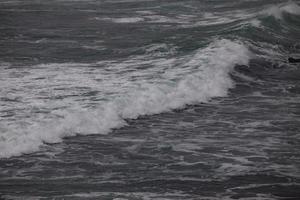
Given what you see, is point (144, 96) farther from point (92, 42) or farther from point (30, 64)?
point (92, 42)

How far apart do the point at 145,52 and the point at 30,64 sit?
3.93 m

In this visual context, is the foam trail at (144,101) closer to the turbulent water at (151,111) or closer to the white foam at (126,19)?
the turbulent water at (151,111)

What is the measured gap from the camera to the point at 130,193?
923 cm

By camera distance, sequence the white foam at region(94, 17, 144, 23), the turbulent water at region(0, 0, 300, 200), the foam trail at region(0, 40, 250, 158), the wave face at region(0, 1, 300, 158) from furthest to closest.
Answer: the white foam at region(94, 17, 144, 23), the wave face at region(0, 1, 300, 158), the foam trail at region(0, 40, 250, 158), the turbulent water at region(0, 0, 300, 200)

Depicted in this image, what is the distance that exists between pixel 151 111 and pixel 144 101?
15.8 inches

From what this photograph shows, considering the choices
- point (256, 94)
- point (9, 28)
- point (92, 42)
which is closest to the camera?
point (256, 94)

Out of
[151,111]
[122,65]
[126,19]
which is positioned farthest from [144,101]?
[126,19]

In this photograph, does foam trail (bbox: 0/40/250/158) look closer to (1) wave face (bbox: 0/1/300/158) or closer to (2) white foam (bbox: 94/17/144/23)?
(1) wave face (bbox: 0/1/300/158)

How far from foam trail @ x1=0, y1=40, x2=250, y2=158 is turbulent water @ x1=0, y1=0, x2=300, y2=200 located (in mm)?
30

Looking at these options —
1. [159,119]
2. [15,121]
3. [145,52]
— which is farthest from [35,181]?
[145,52]

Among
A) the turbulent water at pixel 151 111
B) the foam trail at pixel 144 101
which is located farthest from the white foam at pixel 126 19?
the foam trail at pixel 144 101

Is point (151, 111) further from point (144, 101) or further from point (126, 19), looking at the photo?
point (126, 19)

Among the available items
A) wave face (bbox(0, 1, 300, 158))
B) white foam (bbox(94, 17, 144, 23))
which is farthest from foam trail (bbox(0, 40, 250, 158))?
white foam (bbox(94, 17, 144, 23))

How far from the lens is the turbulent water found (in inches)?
383
